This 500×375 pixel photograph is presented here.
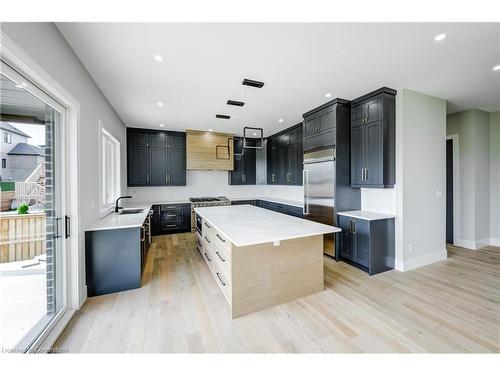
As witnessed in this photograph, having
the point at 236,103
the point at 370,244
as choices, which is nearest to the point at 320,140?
the point at 236,103

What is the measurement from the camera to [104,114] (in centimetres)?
331

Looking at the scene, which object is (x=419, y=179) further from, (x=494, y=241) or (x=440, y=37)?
(x=494, y=241)

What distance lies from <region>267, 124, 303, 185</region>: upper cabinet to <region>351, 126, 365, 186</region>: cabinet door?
146 centimetres

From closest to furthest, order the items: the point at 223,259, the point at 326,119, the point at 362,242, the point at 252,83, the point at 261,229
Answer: the point at 261,229, the point at 223,259, the point at 252,83, the point at 362,242, the point at 326,119

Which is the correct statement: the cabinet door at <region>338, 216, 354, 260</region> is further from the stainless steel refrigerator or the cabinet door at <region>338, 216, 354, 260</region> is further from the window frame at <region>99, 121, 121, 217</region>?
the window frame at <region>99, 121, 121, 217</region>

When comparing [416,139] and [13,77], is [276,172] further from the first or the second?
[13,77]

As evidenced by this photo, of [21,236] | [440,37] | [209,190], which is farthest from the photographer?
[209,190]

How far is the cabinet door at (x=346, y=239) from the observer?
3.44 meters

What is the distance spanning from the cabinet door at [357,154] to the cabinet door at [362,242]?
708mm

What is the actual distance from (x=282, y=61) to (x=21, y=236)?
2.87 meters

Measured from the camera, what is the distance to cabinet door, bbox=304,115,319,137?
4.00m

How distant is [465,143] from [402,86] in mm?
2520

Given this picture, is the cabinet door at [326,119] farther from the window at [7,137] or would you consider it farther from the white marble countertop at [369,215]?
the window at [7,137]

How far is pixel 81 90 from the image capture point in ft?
7.80
